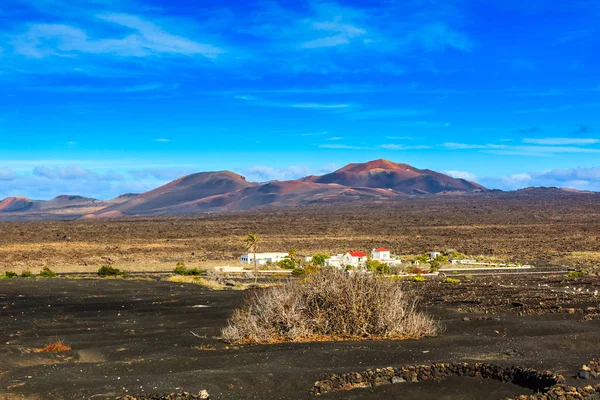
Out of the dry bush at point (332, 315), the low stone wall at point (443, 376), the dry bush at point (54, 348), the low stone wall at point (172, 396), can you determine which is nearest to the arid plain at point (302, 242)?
the dry bush at point (54, 348)

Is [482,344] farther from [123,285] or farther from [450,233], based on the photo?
[450,233]

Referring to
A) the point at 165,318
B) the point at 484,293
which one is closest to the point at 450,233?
the point at 484,293

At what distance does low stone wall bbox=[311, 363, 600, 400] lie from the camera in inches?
501

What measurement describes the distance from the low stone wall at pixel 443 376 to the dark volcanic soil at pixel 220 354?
0.24 m

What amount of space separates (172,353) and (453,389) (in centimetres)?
714

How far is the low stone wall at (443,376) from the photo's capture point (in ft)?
41.8

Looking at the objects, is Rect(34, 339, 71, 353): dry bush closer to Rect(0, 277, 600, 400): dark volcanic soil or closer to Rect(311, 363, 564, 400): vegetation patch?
Rect(0, 277, 600, 400): dark volcanic soil

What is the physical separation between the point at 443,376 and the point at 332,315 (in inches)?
203

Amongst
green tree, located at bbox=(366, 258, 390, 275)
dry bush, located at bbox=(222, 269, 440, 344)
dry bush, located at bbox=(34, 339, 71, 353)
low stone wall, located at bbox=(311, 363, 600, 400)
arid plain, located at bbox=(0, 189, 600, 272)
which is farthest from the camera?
arid plain, located at bbox=(0, 189, 600, 272)

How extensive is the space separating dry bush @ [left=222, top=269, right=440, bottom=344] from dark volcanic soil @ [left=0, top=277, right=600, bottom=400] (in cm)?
80

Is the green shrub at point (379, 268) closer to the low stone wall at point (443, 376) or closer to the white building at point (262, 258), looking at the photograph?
the low stone wall at point (443, 376)

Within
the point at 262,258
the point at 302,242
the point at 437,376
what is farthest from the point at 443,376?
the point at 302,242

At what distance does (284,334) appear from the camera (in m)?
18.1

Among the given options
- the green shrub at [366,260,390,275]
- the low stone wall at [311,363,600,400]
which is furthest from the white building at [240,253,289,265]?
the low stone wall at [311,363,600,400]
